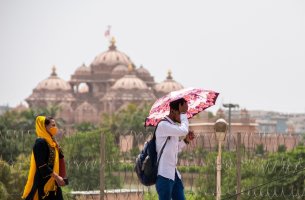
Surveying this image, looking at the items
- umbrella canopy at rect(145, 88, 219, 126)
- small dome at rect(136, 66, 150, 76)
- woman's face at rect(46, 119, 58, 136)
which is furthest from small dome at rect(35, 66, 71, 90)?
woman's face at rect(46, 119, 58, 136)

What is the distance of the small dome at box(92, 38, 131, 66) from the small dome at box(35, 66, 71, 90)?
16.1 feet

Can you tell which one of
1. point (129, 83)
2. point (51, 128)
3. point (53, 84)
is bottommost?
point (51, 128)

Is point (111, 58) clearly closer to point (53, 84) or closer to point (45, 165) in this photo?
point (53, 84)

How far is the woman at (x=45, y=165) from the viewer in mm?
9398

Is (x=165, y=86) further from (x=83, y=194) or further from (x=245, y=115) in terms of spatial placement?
(x=83, y=194)

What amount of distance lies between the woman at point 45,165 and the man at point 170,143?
845 mm

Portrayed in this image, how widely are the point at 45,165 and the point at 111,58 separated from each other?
134275 mm

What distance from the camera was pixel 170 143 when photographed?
9.63 meters

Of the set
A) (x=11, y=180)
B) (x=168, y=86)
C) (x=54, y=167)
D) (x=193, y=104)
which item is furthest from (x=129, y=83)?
(x=54, y=167)

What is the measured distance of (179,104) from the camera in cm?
966

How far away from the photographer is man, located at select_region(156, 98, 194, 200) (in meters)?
9.53

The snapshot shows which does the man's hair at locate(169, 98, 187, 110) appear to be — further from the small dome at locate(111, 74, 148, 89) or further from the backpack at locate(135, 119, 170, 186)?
the small dome at locate(111, 74, 148, 89)

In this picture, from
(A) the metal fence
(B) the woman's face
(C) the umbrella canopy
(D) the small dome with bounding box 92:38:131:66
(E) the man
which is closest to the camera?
(B) the woman's face

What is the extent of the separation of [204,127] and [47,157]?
245 ft
